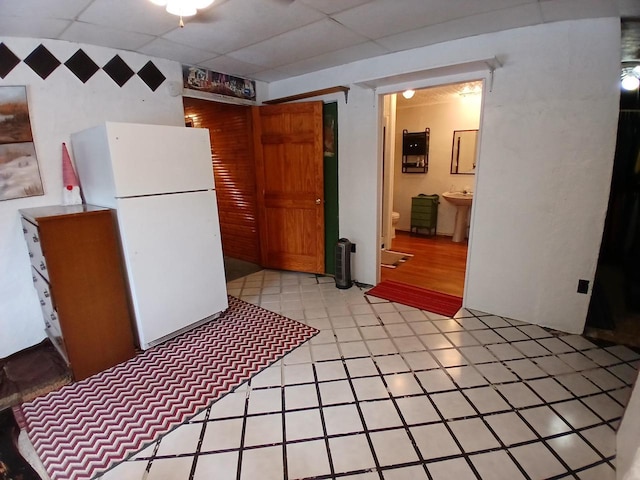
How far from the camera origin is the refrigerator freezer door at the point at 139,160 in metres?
2.05

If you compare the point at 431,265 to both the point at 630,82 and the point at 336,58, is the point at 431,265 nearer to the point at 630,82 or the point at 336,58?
the point at 630,82

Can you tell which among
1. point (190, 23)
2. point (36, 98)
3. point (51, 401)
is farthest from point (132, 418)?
point (190, 23)

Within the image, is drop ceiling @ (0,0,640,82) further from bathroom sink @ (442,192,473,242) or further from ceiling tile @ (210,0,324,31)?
bathroom sink @ (442,192,473,242)

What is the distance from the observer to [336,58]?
3.02 metres

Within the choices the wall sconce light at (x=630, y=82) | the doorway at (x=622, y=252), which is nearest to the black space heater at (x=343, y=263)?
the doorway at (x=622, y=252)

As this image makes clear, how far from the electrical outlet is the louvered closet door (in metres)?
3.35

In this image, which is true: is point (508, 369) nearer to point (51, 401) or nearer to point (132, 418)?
point (132, 418)

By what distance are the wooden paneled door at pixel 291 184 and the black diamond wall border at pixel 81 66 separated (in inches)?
45.4

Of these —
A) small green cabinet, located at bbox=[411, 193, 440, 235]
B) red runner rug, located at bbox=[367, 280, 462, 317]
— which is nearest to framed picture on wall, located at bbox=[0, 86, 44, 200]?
red runner rug, located at bbox=[367, 280, 462, 317]

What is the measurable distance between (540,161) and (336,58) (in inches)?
79.0

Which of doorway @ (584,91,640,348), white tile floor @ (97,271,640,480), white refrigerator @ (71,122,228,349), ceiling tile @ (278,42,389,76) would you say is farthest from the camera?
ceiling tile @ (278,42,389,76)

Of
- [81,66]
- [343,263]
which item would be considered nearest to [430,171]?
[343,263]

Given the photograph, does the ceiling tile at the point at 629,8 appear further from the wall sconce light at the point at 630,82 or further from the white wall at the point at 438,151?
the white wall at the point at 438,151

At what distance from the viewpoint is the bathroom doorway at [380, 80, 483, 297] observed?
455cm
